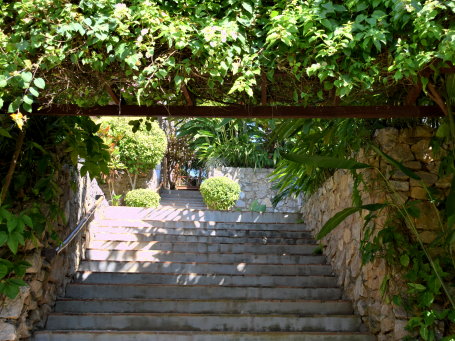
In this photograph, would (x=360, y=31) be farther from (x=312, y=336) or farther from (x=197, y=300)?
(x=197, y=300)

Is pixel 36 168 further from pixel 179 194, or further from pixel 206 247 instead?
pixel 179 194

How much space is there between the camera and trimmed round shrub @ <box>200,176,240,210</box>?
30.9 feet

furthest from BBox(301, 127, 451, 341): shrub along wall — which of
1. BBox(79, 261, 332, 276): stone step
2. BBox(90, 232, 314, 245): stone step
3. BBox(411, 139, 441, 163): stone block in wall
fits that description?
BBox(90, 232, 314, 245): stone step

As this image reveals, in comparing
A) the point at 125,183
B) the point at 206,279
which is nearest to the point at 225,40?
the point at 206,279

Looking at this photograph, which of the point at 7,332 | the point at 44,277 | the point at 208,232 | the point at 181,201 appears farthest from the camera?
the point at 181,201

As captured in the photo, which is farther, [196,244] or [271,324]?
[196,244]

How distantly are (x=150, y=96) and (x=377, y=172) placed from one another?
2.00 m

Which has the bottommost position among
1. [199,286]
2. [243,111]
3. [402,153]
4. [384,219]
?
[199,286]

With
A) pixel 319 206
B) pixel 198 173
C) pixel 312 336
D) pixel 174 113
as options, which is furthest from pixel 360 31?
pixel 198 173

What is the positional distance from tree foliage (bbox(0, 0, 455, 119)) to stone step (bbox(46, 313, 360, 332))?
7.00 feet

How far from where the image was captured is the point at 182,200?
11.9 meters

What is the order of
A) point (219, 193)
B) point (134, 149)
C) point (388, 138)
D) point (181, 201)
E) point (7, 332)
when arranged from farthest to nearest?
point (181, 201)
point (134, 149)
point (219, 193)
point (388, 138)
point (7, 332)

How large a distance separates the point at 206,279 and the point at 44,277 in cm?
158

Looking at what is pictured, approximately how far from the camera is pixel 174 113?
12.0ft
